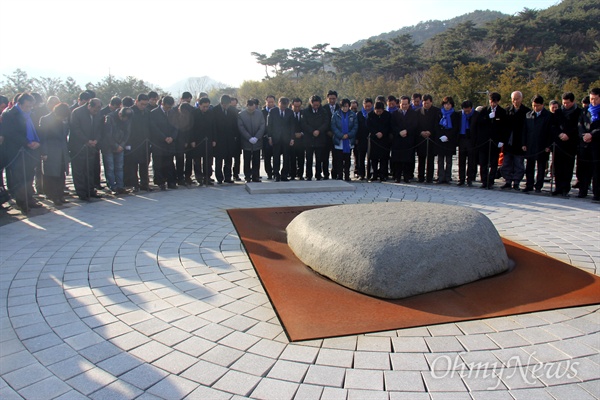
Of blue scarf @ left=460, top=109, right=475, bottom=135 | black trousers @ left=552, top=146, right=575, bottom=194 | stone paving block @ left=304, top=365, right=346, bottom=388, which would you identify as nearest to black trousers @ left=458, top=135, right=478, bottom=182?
blue scarf @ left=460, top=109, right=475, bottom=135

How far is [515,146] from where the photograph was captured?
997cm

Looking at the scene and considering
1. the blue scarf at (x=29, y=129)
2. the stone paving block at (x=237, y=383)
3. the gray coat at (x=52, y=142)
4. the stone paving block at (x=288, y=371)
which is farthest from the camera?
the gray coat at (x=52, y=142)

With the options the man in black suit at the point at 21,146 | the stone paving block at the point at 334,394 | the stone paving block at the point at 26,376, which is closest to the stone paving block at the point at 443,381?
the stone paving block at the point at 334,394

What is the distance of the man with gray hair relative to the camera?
9.90 metres

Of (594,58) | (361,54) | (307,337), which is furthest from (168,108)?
(361,54)

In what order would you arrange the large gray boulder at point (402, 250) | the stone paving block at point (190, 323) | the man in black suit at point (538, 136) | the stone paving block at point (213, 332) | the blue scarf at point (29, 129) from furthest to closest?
the man in black suit at point (538, 136) → the blue scarf at point (29, 129) → the large gray boulder at point (402, 250) → the stone paving block at point (190, 323) → the stone paving block at point (213, 332)

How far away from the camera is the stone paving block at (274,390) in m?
2.66

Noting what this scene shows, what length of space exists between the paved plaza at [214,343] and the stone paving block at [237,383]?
0.5 inches

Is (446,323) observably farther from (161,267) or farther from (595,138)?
(595,138)

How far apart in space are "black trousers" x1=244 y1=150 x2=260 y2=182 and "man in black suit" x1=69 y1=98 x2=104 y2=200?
3.47 metres

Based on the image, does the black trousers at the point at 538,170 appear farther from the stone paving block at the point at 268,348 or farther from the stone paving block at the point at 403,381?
the stone paving block at the point at 268,348

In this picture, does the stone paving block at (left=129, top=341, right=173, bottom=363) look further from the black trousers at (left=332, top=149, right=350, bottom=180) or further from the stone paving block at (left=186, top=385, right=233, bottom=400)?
the black trousers at (left=332, top=149, right=350, bottom=180)

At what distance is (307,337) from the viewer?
3336mm

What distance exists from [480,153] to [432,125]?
128 centimetres
